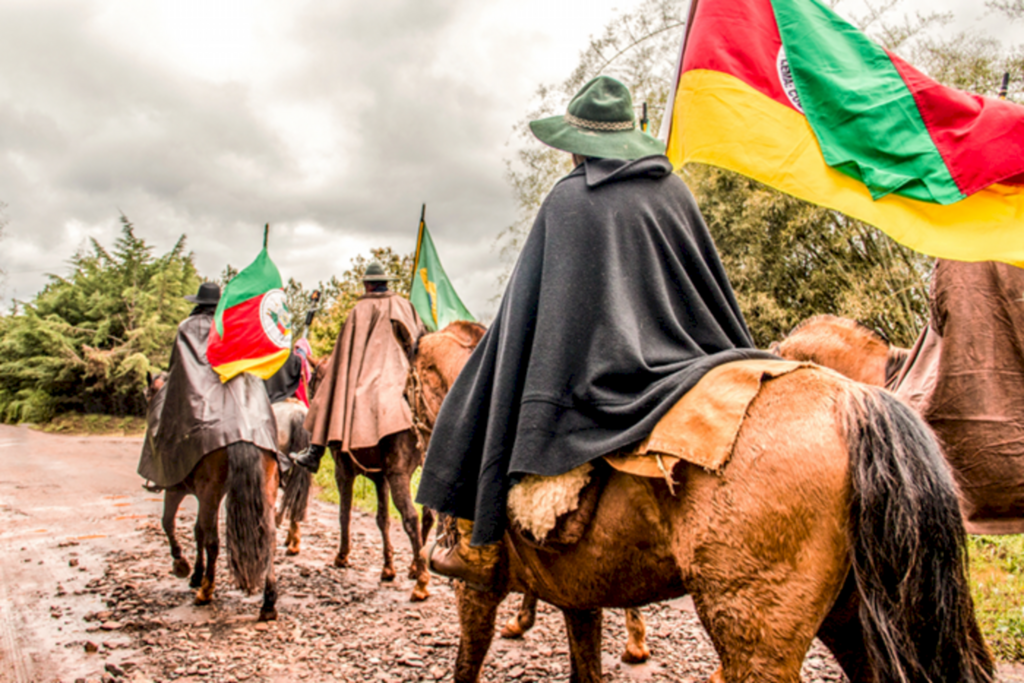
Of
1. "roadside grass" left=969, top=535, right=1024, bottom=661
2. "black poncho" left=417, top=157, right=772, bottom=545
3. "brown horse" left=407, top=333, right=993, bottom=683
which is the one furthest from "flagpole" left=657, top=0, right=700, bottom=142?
"roadside grass" left=969, top=535, right=1024, bottom=661

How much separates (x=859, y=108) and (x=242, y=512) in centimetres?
466

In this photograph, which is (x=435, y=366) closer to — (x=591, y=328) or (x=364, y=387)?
(x=591, y=328)

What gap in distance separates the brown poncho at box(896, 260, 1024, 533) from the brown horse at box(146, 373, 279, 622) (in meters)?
4.42

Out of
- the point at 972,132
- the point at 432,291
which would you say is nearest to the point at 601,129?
the point at 972,132

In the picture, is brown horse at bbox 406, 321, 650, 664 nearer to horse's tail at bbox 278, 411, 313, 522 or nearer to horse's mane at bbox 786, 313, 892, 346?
horse's mane at bbox 786, 313, 892, 346

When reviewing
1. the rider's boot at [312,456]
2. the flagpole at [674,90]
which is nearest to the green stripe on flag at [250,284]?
the rider's boot at [312,456]

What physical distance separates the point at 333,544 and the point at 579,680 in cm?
539

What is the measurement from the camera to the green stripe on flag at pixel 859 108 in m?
2.37

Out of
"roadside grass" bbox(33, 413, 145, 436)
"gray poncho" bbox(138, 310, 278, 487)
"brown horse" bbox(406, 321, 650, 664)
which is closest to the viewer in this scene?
"brown horse" bbox(406, 321, 650, 664)

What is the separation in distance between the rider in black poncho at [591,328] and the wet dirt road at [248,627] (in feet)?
7.21

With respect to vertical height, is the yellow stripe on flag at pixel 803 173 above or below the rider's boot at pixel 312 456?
above

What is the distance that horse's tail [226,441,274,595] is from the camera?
4.76 metres

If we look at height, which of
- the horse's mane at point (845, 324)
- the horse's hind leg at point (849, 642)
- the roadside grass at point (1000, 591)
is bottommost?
the roadside grass at point (1000, 591)

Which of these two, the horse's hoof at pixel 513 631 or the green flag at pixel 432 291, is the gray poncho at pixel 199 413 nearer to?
the horse's hoof at pixel 513 631
